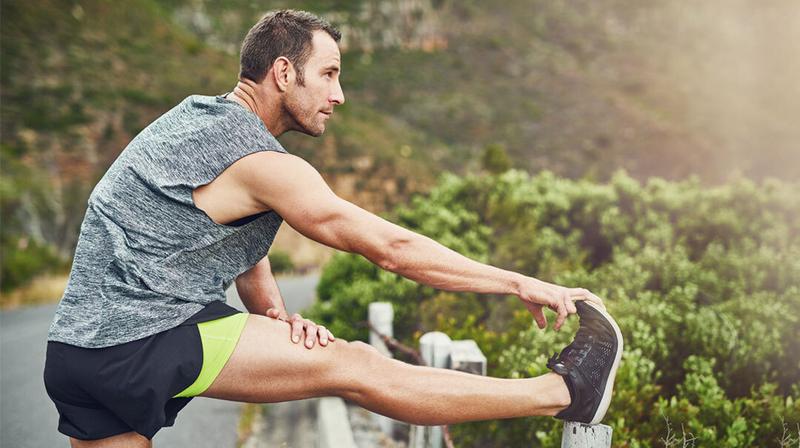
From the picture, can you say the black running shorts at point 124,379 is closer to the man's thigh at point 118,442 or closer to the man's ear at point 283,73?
the man's thigh at point 118,442

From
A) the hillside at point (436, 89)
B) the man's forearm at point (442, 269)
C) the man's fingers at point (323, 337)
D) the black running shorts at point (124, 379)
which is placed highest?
the hillside at point (436, 89)

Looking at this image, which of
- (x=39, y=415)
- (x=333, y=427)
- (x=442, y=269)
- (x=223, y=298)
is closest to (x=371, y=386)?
(x=442, y=269)

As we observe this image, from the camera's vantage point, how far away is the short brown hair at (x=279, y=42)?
8.63ft

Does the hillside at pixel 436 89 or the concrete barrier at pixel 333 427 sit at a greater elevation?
the hillside at pixel 436 89

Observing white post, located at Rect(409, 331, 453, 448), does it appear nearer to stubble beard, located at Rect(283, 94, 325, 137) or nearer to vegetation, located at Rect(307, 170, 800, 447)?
vegetation, located at Rect(307, 170, 800, 447)

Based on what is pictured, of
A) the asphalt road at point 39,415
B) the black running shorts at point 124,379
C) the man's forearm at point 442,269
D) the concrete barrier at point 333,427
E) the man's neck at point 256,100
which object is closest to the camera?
the black running shorts at point 124,379

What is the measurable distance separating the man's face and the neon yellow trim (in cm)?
80

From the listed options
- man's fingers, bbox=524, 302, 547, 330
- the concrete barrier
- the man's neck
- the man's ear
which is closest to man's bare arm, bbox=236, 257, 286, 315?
the man's neck

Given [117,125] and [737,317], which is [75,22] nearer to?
[117,125]

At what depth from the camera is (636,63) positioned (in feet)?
174

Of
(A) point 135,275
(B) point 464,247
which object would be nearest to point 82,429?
(A) point 135,275

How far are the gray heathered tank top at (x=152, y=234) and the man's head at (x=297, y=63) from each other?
231 mm

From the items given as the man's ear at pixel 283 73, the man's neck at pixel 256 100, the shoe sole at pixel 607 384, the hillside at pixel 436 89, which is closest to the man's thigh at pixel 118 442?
the man's neck at pixel 256 100

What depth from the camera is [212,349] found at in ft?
8.09
